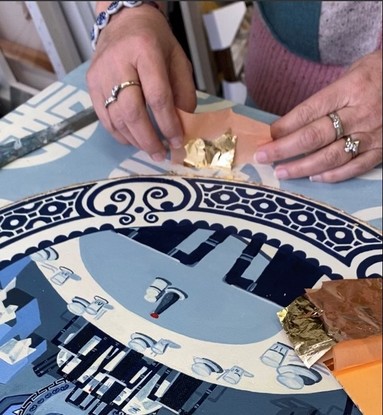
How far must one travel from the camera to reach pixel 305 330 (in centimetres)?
53

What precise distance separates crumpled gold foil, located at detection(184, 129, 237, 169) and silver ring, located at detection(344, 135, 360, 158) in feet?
0.35

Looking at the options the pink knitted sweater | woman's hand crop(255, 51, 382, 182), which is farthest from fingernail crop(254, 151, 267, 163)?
the pink knitted sweater

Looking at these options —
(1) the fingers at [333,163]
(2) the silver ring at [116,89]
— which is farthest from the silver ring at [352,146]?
(2) the silver ring at [116,89]

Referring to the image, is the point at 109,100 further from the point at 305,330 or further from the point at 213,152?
the point at 305,330

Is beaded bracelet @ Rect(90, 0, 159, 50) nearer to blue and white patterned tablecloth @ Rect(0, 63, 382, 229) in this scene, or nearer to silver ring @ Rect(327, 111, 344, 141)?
blue and white patterned tablecloth @ Rect(0, 63, 382, 229)

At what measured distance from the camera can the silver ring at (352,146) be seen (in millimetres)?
684

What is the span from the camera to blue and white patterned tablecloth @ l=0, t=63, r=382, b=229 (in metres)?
0.66

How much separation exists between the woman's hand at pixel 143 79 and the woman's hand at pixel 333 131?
0.10 meters

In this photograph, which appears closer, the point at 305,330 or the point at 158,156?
the point at 305,330

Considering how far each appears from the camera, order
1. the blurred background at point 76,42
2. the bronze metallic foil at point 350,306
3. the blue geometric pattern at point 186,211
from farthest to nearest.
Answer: the blurred background at point 76,42 → the blue geometric pattern at point 186,211 → the bronze metallic foil at point 350,306

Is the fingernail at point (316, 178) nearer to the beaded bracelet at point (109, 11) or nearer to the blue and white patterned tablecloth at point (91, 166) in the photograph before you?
the blue and white patterned tablecloth at point (91, 166)

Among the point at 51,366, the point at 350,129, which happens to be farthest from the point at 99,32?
the point at 51,366

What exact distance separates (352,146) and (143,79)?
0.69ft

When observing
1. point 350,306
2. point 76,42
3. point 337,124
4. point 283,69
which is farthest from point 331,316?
point 76,42
